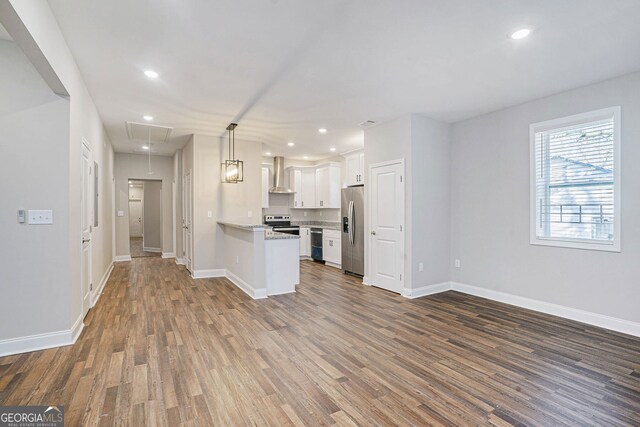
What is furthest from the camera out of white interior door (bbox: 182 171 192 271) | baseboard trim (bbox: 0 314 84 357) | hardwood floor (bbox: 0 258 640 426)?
white interior door (bbox: 182 171 192 271)

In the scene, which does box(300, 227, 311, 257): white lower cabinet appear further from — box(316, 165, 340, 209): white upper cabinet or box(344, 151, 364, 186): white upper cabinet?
box(344, 151, 364, 186): white upper cabinet

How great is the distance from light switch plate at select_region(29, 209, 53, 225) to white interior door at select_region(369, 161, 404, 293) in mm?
4137

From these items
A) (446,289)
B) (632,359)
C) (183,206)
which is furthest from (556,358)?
(183,206)


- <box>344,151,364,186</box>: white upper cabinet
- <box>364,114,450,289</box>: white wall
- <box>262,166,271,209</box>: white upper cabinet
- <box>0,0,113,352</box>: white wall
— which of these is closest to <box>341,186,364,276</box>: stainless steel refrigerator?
<box>344,151,364,186</box>: white upper cabinet

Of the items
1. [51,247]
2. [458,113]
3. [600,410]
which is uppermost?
[458,113]

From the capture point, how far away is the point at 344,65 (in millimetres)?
3104

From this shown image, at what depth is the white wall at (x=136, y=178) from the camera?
7988 millimetres

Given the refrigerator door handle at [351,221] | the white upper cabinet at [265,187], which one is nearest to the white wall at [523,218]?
the refrigerator door handle at [351,221]

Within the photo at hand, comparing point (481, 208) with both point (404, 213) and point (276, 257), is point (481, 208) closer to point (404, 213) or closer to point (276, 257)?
point (404, 213)

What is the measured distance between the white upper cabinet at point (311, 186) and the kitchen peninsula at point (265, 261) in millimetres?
3205

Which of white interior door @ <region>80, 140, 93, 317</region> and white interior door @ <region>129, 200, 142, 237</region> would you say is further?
white interior door @ <region>129, 200, 142, 237</region>

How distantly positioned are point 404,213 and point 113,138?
5.89m

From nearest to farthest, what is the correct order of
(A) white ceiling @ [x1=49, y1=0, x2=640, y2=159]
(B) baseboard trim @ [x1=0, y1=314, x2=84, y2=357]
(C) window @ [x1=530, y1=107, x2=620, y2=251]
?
(A) white ceiling @ [x1=49, y1=0, x2=640, y2=159]
(B) baseboard trim @ [x1=0, y1=314, x2=84, y2=357]
(C) window @ [x1=530, y1=107, x2=620, y2=251]

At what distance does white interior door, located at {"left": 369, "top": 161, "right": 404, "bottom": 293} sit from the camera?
4770mm
